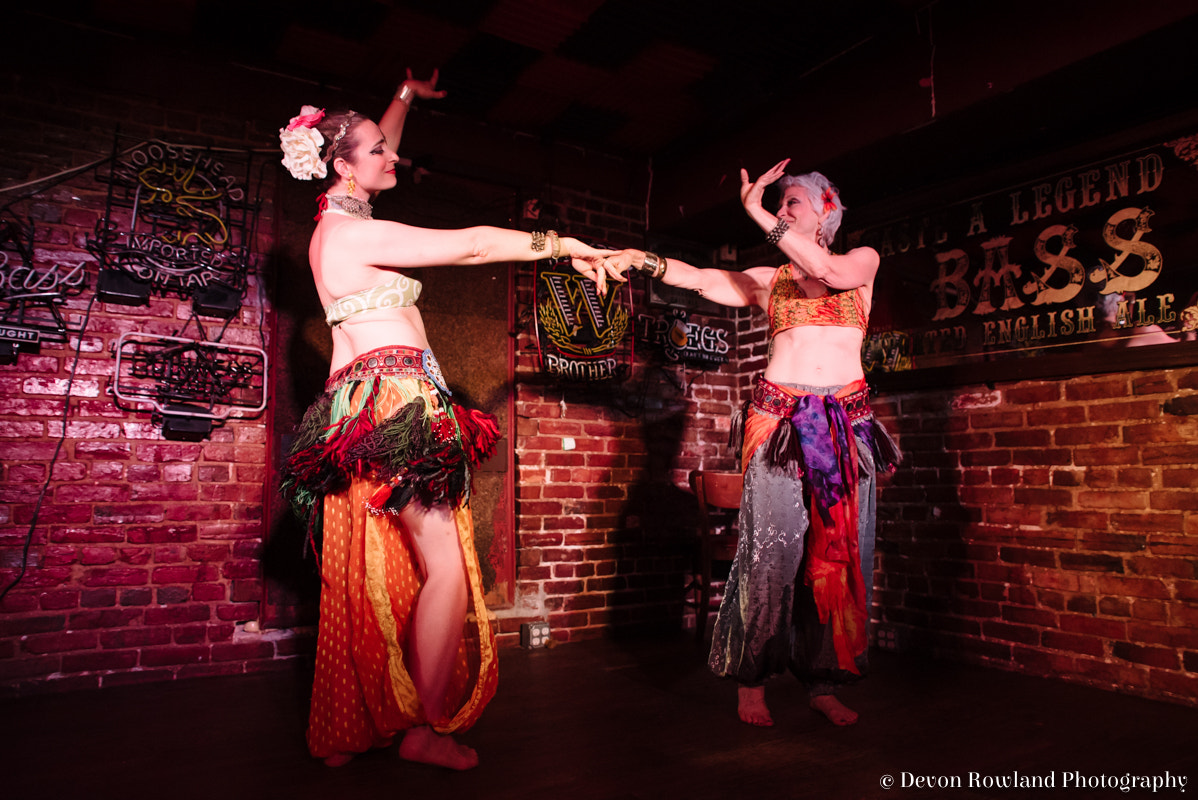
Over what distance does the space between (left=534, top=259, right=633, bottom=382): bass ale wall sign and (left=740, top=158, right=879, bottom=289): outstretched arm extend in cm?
184

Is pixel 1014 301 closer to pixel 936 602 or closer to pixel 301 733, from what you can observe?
pixel 936 602

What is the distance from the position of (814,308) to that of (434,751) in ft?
6.36

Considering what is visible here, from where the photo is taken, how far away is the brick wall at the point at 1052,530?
3000mm

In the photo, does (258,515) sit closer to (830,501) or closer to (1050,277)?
(830,501)

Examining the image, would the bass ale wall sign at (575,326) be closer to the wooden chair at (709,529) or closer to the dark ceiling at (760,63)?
the dark ceiling at (760,63)

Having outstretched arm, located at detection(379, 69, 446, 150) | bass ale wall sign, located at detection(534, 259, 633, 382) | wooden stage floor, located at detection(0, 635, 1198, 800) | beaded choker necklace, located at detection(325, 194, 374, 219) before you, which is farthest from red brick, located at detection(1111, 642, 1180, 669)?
outstretched arm, located at detection(379, 69, 446, 150)

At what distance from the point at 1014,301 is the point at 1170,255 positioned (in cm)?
64

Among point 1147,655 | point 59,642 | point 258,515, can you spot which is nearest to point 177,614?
point 59,642

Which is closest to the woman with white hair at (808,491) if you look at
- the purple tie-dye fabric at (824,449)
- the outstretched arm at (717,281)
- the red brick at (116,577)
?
the purple tie-dye fabric at (824,449)

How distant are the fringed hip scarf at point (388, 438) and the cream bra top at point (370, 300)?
0.45 feet

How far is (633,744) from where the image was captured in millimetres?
2354

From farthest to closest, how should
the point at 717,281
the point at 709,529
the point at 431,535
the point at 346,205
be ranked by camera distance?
the point at 709,529, the point at 717,281, the point at 346,205, the point at 431,535

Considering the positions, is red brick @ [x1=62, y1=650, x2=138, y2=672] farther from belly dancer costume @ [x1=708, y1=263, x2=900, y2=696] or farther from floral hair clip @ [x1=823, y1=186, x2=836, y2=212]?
floral hair clip @ [x1=823, y1=186, x2=836, y2=212]

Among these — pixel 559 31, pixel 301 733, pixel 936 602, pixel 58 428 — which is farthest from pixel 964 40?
pixel 58 428
